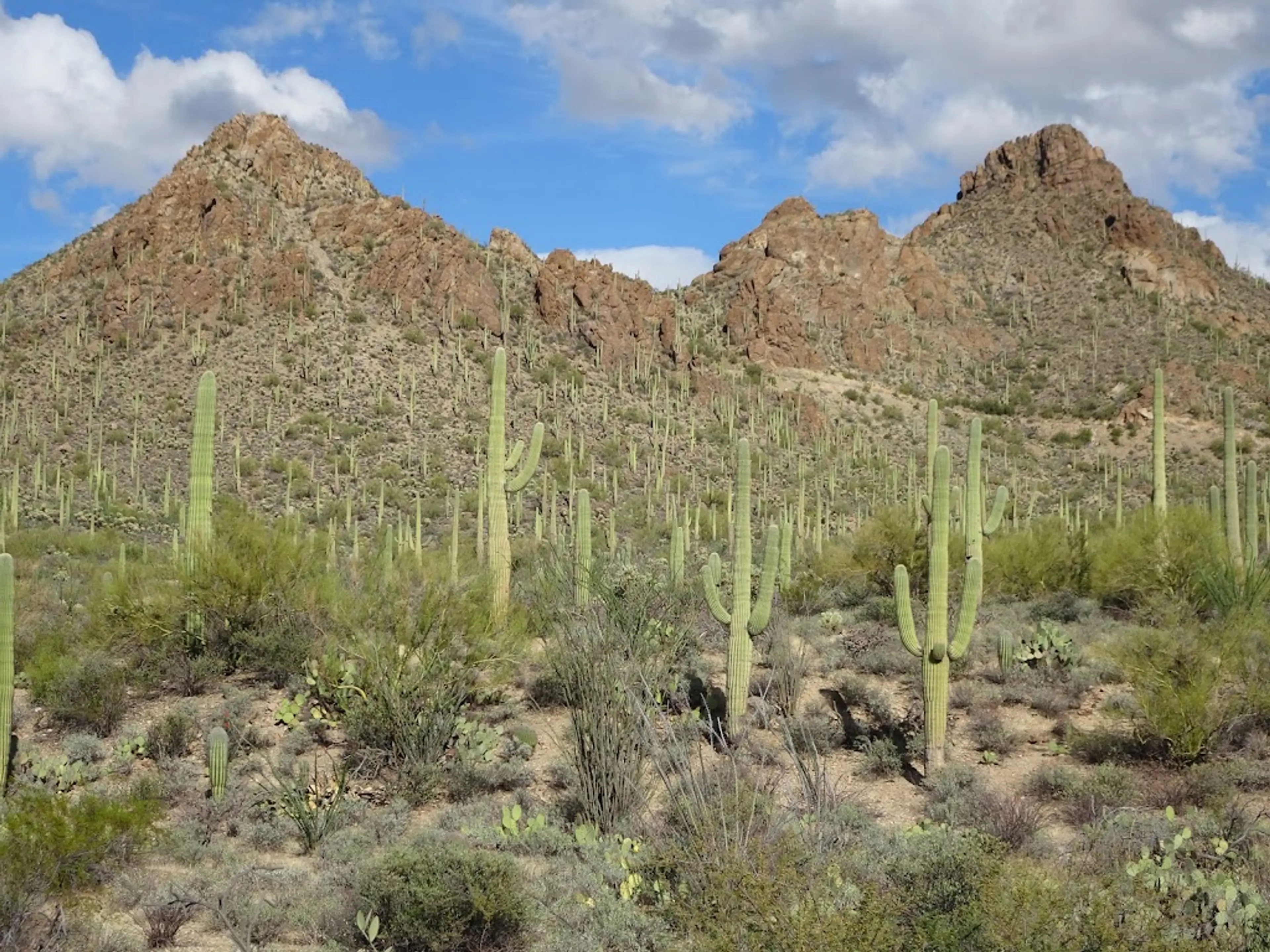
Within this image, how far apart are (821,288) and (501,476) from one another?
194 ft

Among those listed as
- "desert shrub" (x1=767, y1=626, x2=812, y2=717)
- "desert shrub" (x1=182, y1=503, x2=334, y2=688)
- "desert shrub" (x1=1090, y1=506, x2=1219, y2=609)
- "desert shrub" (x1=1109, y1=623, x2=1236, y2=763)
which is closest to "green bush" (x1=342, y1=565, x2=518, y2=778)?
"desert shrub" (x1=182, y1=503, x2=334, y2=688)

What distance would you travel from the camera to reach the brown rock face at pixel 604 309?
51.3m

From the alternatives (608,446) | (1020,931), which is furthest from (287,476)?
(1020,931)

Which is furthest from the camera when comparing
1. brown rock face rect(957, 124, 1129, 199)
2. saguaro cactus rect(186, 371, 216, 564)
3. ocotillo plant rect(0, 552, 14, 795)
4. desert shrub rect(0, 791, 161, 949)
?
brown rock face rect(957, 124, 1129, 199)

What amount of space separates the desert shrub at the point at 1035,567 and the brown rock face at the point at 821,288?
43532 mm

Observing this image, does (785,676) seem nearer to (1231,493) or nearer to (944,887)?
(944,887)

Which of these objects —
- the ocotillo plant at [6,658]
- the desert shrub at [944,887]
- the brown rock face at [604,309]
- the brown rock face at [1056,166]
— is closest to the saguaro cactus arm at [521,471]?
the ocotillo plant at [6,658]

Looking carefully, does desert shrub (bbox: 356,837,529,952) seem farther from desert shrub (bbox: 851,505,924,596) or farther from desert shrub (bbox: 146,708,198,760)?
desert shrub (bbox: 851,505,924,596)

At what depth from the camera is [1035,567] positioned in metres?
18.9

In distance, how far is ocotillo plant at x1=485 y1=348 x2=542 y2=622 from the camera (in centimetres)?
1412

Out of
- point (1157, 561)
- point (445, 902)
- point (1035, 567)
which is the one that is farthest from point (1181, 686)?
point (1035, 567)

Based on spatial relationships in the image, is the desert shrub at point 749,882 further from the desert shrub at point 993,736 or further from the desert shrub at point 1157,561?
the desert shrub at point 1157,561

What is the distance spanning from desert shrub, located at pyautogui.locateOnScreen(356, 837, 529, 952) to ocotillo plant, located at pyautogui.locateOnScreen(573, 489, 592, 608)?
2.34 meters

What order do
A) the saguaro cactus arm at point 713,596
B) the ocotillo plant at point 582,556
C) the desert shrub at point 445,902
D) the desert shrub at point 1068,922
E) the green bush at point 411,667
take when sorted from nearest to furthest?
the desert shrub at point 1068,922 → the desert shrub at point 445,902 → the ocotillo plant at point 582,556 → the green bush at point 411,667 → the saguaro cactus arm at point 713,596
